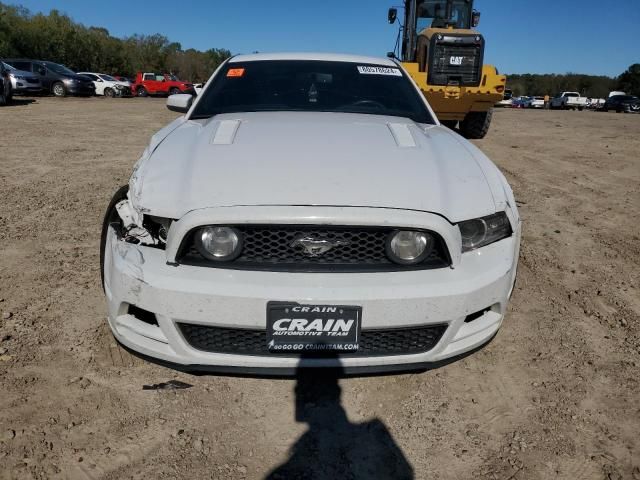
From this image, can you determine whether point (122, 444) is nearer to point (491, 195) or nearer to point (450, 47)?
point (491, 195)

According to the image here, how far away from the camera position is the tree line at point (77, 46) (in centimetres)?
4066

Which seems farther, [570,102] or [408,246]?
[570,102]

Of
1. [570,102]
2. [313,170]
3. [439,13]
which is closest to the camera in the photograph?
[313,170]

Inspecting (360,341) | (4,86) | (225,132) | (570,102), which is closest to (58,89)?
(4,86)

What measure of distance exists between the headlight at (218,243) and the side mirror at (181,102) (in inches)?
80.9

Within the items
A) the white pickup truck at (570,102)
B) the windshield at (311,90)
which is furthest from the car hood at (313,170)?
the white pickup truck at (570,102)

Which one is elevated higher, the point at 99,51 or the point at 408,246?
the point at 99,51

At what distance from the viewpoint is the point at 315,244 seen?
187 cm

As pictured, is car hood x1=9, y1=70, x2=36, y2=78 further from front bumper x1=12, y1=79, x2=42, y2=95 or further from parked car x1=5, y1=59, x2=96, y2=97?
parked car x1=5, y1=59, x2=96, y2=97

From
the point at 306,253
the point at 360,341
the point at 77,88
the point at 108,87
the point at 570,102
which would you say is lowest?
the point at 360,341

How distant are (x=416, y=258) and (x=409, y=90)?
74.2 inches

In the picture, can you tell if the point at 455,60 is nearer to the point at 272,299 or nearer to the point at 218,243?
the point at 218,243

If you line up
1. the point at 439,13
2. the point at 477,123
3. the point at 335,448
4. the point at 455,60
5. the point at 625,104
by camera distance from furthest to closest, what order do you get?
the point at 625,104
the point at 439,13
the point at 477,123
the point at 455,60
the point at 335,448

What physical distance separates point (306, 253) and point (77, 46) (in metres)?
54.1
